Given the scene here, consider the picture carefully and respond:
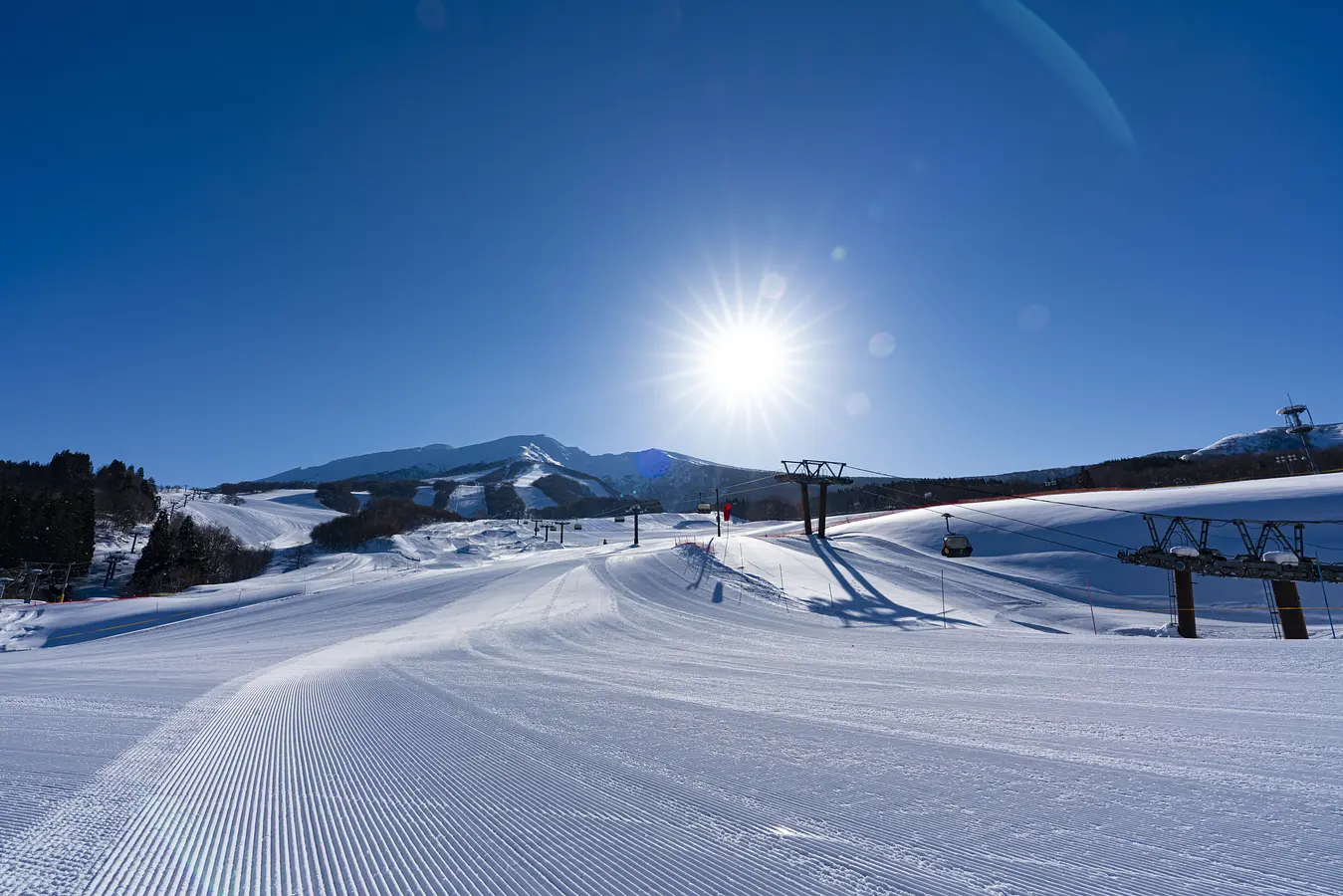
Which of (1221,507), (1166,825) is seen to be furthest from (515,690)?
(1221,507)

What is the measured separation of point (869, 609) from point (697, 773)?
24.9 metres

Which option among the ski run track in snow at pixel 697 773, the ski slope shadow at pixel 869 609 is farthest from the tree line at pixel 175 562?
the ski slope shadow at pixel 869 609

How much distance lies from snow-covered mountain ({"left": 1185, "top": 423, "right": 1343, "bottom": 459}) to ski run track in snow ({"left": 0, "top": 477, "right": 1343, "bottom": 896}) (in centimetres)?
20302

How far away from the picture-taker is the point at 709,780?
4773 millimetres

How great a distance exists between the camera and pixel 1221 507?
117 feet

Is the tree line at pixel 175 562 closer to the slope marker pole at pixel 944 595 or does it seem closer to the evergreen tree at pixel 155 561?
the evergreen tree at pixel 155 561

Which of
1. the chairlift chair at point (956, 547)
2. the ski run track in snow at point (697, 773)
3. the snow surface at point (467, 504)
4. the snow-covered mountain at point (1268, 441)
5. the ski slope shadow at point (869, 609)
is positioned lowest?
the ski slope shadow at point (869, 609)

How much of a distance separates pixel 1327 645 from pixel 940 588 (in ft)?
76.3

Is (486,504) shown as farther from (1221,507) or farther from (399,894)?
(399,894)

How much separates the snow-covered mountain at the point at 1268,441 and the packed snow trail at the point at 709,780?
204 meters

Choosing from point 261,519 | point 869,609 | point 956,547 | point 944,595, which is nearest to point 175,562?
point 261,519

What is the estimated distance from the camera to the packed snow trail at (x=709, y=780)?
3.24 m

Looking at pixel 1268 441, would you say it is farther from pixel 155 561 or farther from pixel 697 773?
pixel 155 561

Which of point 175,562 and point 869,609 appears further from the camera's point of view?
point 175,562
